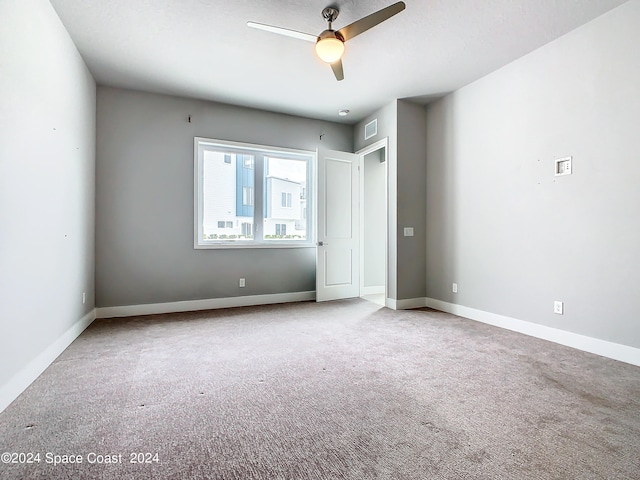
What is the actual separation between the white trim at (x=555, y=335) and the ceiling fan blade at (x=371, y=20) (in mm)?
3138

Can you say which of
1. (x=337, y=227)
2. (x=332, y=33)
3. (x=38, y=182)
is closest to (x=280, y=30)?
(x=332, y=33)

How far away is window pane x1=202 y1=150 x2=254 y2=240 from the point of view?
4.62 meters

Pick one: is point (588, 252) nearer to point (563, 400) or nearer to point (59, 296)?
point (563, 400)

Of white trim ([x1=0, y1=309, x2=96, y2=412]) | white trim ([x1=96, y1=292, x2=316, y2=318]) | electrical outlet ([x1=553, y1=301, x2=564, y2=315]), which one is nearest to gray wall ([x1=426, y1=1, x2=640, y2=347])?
electrical outlet ([x1=553, y1=301, x2=564, y2=315])

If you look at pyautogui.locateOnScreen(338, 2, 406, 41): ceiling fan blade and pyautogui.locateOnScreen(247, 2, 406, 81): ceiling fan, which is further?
pyautogui.locateOnScreen(247, 2, 406, 81): ceiling fan

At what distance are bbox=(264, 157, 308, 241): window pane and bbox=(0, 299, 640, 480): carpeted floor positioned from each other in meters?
2.18

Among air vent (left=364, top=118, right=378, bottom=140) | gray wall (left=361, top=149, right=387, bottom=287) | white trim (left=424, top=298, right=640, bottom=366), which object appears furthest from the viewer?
gray wall (left=361, top=149, right=387, bottom=287)

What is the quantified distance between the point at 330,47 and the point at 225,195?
8.94 ft

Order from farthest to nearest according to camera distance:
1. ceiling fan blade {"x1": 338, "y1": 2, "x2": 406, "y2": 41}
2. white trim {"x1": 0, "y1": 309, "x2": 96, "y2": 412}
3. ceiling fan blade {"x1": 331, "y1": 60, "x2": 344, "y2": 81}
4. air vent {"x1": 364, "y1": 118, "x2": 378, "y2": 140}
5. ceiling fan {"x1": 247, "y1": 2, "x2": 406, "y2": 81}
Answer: air vent {"x1": 364, "y1": 118, "x2": 378, "y2": 140}
ceiling fan blade {"x1": 331, "y1": 60, "x2": 344, "y2": 81}
ceiling fan {"x1": 247, "y1": 2, "x2": 406, "y2": 81}
ceiling fan blade {"x1": 338, "y1": 2, "x2": 406, "y2": 41}
white trim {"x1": 0, "y1": 309, "x2": 96, "y2": 412}

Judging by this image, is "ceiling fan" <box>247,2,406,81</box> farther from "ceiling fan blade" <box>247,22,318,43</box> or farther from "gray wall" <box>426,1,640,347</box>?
"gray wall" <box>426,1,640,347</box>

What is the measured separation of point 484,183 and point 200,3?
135 inches

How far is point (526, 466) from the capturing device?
140 cm

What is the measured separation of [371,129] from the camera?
505 cm

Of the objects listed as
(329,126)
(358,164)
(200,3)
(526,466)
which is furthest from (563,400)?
(329,126)
